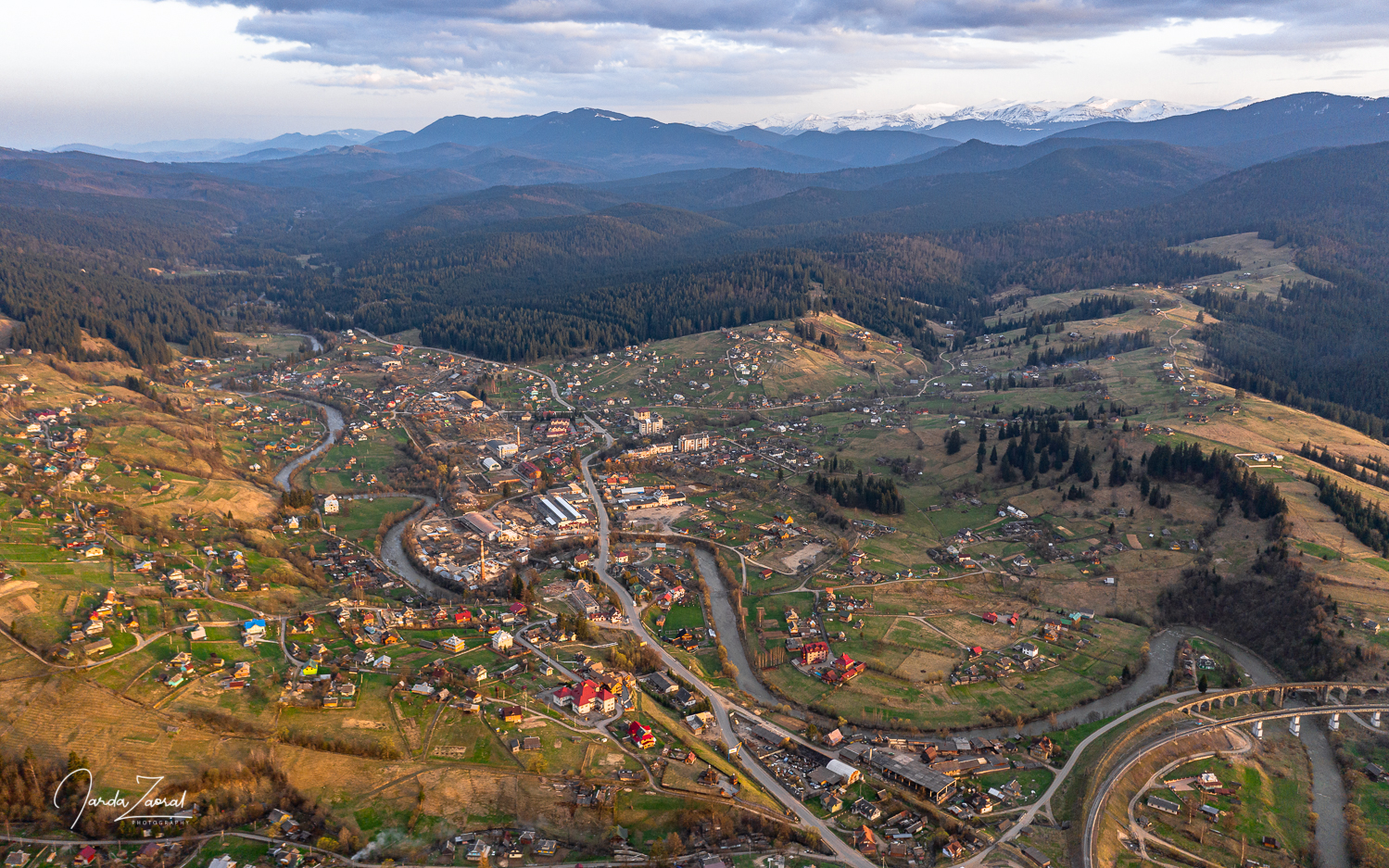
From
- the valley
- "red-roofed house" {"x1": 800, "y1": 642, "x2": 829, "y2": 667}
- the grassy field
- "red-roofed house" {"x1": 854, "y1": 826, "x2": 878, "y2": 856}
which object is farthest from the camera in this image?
the grassy field

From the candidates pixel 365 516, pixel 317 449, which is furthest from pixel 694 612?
pixel 317 449

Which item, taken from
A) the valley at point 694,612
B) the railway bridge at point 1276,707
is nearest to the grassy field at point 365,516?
the valley at point 694,612

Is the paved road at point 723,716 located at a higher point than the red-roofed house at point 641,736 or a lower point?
lower

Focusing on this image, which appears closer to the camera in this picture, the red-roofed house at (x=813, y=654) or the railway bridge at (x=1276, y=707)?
the railway bridge at (x=1276, y=707)

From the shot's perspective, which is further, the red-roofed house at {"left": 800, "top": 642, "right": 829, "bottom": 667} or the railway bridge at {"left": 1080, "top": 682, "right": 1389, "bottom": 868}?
the red-roofed house at {"left": 800, "top": 642, "right": 829, "bottom": 667}

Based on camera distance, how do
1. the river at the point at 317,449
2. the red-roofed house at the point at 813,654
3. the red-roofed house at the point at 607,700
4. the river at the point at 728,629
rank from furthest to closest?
the river at the point at 317,449 < the red-roofed house at the point at 813,654 < the river at the point at 728,629 < the red-roofed house at the point at 607,700

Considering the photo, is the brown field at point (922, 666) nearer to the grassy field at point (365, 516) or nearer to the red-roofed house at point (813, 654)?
the red-roofed house at point (813, 654)

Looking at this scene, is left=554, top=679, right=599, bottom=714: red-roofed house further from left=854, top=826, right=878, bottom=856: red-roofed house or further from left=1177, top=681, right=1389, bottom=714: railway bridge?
left=1177, top=681, right=1389, bottom=714: railway bridge

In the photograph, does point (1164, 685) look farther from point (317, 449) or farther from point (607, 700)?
point (317, 449)

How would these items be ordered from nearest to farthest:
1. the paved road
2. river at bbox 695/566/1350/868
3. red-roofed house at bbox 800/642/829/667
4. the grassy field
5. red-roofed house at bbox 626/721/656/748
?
the paved road
river at bbox 695/566/1350/868
red-roofed house at bbox 626/721/656/748
red-roofed house at bbox 800/642/829/667
the grassy field

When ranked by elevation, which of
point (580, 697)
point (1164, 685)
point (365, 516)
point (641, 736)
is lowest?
point (1164, 685)

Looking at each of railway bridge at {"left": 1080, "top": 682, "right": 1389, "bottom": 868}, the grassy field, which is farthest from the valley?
the grassy field
